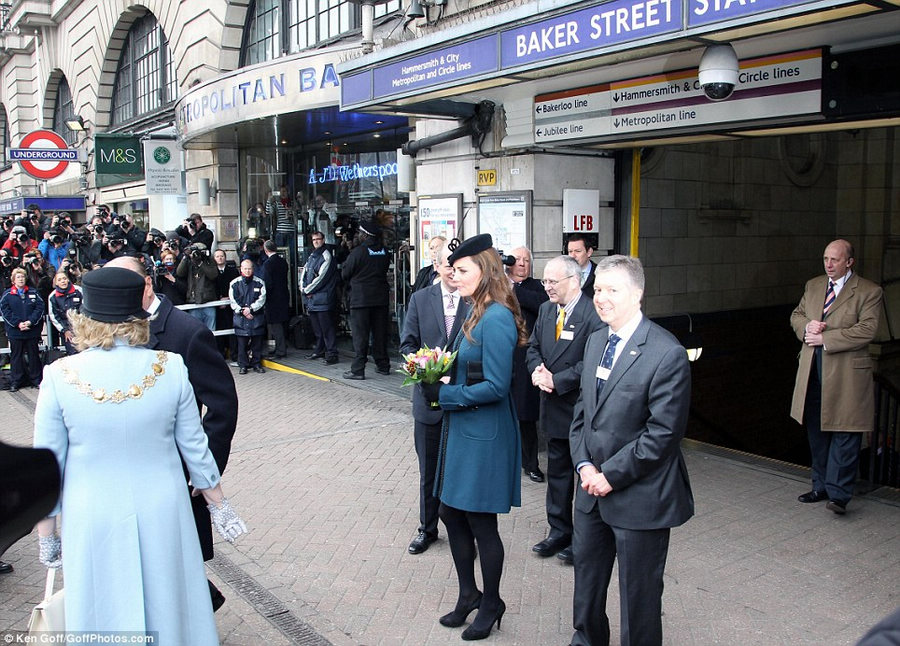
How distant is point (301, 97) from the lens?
31.5 ft

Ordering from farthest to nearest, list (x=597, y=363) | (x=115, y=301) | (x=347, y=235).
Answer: (x=347, y=235) → (x=597, y=363) → (x=115, y=301)

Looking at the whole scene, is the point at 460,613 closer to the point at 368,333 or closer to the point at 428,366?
the point at 428,366

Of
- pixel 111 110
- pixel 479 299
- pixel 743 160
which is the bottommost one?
pixel 479 299

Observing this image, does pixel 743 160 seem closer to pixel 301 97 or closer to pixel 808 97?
pixel 808 97

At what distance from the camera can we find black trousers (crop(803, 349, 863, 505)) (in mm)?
5953

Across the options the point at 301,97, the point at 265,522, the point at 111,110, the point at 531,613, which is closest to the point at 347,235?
the point at 301,97

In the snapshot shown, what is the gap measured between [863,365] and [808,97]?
79.1 inches

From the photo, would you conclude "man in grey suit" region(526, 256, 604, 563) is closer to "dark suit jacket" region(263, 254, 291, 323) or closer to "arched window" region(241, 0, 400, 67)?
"arched window" region(241, 0, 400, 67)

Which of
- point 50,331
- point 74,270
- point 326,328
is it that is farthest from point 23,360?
point 326,328

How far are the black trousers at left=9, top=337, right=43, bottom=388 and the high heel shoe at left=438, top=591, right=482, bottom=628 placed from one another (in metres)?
8.95

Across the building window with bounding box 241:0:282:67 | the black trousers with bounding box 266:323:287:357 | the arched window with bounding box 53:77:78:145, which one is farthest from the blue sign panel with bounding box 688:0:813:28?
the arched window with bounding box 53:77:78:145

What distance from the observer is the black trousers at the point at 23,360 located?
442 inches

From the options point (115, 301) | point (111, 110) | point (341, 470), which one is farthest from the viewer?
point (111, 110)

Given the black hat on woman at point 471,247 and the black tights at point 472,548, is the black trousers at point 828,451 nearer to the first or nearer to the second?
the black tights at point 472,548
